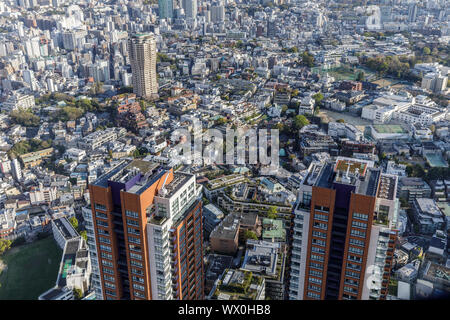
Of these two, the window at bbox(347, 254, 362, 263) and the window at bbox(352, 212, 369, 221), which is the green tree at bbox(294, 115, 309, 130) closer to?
the window at bbox(347, 254, 362, 263)

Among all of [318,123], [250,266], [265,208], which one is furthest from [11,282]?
[318,123]

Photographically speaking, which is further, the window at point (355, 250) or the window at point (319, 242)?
the window at point (319, 242)

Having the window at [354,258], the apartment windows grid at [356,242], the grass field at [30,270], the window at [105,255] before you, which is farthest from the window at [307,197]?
the grass field at [30,270]

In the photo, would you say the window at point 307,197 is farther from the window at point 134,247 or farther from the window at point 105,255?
the window at point 105,255

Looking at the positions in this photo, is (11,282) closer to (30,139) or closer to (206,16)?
(30,139)

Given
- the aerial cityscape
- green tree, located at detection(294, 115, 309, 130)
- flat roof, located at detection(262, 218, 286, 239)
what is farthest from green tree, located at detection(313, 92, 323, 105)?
flat roof, located at detection(262, 218, 286, 239)

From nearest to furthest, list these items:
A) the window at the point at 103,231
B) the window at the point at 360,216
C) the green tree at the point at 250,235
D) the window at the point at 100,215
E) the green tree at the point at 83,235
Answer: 1. the window at the point at 360,216
2. the window at the point at 100,215
3. the window at the point at 103,231
4. the green tree at the point at 250,235
5. the green tree at the point at 83,235

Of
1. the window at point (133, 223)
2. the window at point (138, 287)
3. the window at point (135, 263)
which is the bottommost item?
the window at point (138, 287)
